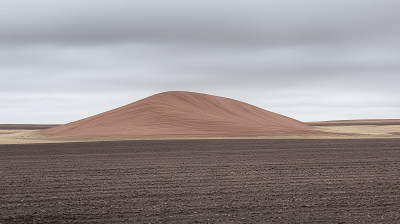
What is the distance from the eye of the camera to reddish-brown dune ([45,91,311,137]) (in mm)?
47188

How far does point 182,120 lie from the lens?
4975cm

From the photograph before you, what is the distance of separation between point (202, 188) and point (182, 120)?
34.0 m

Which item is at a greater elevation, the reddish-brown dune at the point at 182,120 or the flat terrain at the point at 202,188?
the reddish-brown dune at the point at 182,120

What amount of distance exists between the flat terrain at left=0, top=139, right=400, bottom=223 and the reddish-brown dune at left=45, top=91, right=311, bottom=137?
781 inches

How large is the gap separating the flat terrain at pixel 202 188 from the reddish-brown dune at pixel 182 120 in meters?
19.8

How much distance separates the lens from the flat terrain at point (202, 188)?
39.8ft

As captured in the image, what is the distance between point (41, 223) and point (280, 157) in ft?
51.8

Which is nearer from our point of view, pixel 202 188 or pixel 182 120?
pixel 202 188

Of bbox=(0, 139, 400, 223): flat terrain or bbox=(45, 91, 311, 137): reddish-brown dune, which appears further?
bbox=(45, 91, 311, 137): reddish-brown dune

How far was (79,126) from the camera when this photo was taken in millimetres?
52312

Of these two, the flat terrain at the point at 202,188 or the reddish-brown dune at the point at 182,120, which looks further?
the reddish-brown dune at the point at 182,120

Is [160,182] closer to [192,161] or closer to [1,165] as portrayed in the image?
[192,161]

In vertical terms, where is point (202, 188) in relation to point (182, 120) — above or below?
below

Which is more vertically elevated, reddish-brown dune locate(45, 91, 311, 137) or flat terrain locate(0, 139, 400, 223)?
reddish-brown dune locate(45, 91, 311, 137)
